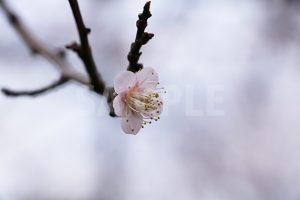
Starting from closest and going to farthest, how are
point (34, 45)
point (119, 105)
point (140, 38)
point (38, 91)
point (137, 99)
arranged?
point (140, 38) → point (119, 105) → point (137, 99) → point (38, 91) → point (34, 45)

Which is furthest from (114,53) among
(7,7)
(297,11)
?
(7,7)

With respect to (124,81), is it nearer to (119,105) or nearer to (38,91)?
(119,105)

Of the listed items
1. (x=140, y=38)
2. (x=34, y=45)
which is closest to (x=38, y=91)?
Result: (x=34, y=45)

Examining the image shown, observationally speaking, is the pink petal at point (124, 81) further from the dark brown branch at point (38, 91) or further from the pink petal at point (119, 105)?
the dark brown branch at point (38, 91)

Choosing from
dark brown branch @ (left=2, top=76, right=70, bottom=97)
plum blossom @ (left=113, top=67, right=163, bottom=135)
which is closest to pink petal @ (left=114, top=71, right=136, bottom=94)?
plum blossom @ (left=113, top=67, right=163, bottom=135)

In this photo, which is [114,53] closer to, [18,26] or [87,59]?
[18,26]
